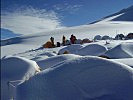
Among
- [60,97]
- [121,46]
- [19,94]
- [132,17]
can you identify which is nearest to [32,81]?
[19,94]

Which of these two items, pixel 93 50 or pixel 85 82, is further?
pixel 93 50

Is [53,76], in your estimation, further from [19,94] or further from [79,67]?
[19,94]

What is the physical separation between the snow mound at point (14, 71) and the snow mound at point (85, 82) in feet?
8.62

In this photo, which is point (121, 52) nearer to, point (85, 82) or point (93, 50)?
point (93, 50)

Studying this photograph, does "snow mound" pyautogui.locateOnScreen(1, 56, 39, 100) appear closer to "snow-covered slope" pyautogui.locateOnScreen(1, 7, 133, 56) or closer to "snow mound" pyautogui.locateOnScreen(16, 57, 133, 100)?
"snow mound" pyautogui.locateOnScreen(16, 57, 133, 100)

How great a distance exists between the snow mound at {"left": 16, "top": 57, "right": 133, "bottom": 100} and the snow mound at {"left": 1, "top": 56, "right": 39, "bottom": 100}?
263 cm

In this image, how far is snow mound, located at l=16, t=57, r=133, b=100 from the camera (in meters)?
4.65

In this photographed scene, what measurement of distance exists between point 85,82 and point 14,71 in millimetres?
3842

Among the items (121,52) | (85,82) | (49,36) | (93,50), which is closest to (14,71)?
(85,82)

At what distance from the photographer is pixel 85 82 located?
189 inches

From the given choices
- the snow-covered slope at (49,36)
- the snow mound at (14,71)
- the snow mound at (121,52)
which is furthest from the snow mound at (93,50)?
the snow-covered slope at (49,36)

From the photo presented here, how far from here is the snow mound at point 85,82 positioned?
4652 mm

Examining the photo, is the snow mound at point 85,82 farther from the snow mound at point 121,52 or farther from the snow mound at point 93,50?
the snow mound at point 93,50

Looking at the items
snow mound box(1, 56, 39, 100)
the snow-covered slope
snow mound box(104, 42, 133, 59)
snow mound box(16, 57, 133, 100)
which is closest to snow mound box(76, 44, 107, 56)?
snow mound box(104, 42, 133, 59)
